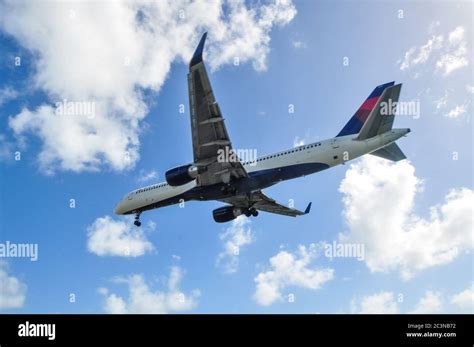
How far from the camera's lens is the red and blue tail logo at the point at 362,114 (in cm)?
3247

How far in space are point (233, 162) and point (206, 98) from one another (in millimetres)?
6060

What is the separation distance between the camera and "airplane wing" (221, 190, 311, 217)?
118ft

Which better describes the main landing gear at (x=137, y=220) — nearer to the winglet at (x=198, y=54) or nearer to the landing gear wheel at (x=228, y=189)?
the landing gear wheel at (x=228, y=189)

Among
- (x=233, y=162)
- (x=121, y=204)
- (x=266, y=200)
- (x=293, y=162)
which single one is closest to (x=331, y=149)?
(x=293, y=162)

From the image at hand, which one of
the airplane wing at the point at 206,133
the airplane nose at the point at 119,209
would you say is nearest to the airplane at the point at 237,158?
the airplane wing at the point at 206,133

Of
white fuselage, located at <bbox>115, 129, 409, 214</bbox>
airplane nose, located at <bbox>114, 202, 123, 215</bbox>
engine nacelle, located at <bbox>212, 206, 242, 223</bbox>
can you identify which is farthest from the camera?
airplane nose, located at <bbox>114, 202, 123, 215</bbox>

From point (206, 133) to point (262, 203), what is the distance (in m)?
12.6

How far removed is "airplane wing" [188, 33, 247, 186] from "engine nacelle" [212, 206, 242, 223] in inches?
238

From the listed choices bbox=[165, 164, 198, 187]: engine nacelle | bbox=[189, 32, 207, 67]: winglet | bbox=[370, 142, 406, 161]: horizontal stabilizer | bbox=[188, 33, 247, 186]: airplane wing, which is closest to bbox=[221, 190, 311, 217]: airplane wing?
bbox=[188, 33, 247, 186]: airplane wing

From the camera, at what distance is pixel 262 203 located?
3822 cm
